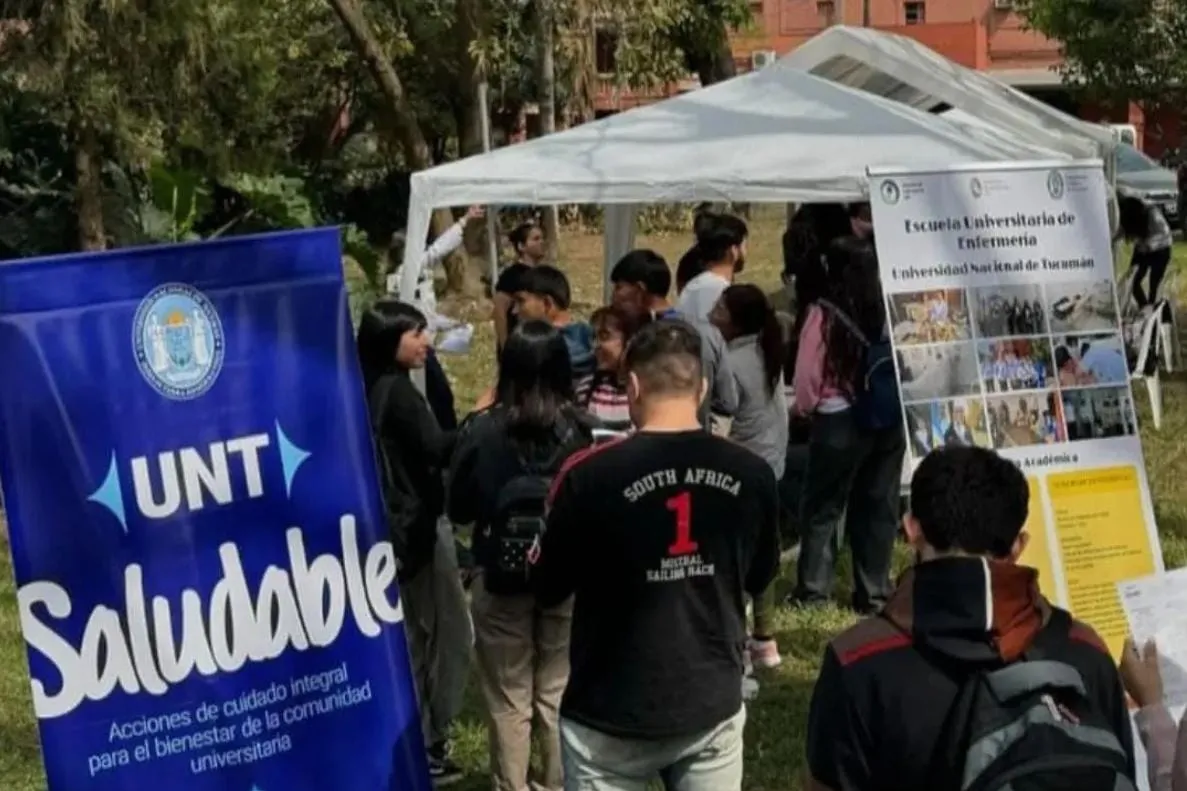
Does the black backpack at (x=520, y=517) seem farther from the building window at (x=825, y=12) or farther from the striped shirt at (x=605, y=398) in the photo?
the building window at (x=825, y=12)

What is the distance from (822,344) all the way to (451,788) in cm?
273

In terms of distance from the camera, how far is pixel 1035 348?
550 centimetres

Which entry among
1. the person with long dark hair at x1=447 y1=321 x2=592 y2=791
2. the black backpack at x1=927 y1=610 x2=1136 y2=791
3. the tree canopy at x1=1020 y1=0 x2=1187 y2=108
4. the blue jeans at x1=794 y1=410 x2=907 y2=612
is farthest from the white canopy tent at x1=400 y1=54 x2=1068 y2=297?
the tree canopy at x1=1020 y1=0 x2=1187 y2=108

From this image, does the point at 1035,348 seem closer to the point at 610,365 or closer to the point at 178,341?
the point at 610,365

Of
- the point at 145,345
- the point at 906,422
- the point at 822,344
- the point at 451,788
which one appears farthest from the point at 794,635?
the point at 145,345

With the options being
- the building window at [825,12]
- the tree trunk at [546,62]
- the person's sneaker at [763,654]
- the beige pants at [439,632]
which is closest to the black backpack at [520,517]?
the beige pants at [439,632]

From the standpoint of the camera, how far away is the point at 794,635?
786cm

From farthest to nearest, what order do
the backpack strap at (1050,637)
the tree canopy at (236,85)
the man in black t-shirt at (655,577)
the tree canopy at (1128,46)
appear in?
1. the tree canopy at (1128,46)
2. the tree canopy at (236,85)
3. the man in black t-shirt at (655,577)
4. the backpack strap at (1050,637)

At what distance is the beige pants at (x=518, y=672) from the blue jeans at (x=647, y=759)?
3.58 feet

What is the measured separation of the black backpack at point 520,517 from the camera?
493cm

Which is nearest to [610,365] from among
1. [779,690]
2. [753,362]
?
[753,362]

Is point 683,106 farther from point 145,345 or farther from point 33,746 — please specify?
point 145,345

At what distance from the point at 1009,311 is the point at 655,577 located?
2.04 metres

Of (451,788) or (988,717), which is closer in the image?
(988,717)
